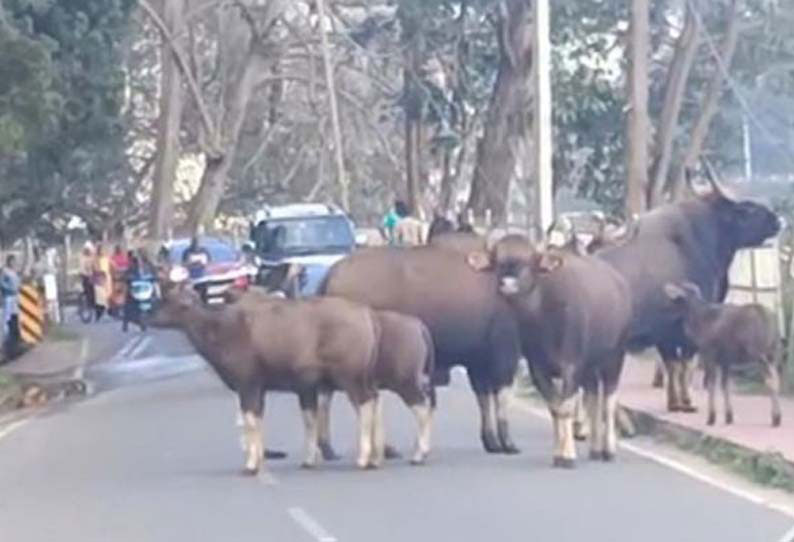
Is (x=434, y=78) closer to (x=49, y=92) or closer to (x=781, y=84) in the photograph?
(x=781, y=84)

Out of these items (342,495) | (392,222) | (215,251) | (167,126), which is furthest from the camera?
(167,126)

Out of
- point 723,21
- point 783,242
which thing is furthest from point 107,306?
point 783,242

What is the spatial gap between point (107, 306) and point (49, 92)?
26.5 metres

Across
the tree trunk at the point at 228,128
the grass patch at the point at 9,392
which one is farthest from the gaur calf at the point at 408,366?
the tree trunk at the point at 228,128

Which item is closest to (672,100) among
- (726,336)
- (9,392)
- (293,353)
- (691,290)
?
(9,392)

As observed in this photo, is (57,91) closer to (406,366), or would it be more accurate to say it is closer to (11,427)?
(11,427)

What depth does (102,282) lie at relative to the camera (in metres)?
60.5

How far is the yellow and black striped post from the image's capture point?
4922 centimetres

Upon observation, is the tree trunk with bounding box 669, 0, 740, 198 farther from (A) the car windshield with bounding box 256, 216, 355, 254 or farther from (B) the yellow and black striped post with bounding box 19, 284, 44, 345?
(B) the yellow and black striped post with bounding box 19, 284, 44, 345

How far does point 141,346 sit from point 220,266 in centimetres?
301

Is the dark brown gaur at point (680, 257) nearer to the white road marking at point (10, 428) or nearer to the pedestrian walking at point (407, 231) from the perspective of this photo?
the white road marking at point (10, 428)

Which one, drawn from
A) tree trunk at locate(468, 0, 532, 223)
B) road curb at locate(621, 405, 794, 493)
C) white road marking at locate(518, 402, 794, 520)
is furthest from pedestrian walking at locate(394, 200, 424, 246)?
white road marking at locate(518, 402, 794, 520)

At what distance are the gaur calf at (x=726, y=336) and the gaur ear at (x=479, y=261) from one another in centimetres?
251

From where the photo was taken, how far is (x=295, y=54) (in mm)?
65250
